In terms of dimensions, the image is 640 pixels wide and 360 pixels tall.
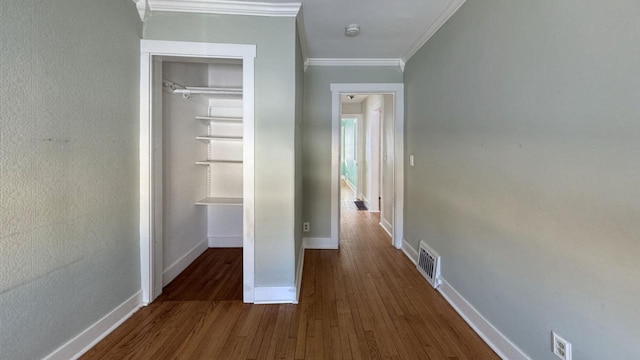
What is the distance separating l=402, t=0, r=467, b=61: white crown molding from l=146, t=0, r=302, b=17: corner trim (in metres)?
1.18

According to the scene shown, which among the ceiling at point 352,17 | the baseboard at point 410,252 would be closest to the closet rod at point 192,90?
the ceiling at point 352,17

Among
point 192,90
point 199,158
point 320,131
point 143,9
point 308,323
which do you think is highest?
point 143,9

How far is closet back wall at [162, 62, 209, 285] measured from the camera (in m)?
2.71

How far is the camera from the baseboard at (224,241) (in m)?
3.69

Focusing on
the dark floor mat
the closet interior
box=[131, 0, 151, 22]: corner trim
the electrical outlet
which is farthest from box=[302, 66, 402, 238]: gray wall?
the dark floor mat

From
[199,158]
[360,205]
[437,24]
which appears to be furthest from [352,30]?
[360,205]

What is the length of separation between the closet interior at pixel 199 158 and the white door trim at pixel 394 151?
1.15m

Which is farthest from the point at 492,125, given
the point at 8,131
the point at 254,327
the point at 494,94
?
the point at 8,131

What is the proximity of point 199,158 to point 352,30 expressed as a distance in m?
2.14

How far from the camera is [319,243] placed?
378cm

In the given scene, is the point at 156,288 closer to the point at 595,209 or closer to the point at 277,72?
the point at 277,72

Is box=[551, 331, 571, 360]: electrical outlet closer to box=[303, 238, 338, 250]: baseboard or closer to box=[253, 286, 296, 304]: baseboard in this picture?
box=[253, 286, 296, 304]: baseboard

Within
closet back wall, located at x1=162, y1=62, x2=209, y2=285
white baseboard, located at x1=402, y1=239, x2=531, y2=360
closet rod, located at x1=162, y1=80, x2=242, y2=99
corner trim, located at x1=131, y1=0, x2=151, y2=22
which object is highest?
corner trim, located at x1=131, y1=0, x2=151, y2=22

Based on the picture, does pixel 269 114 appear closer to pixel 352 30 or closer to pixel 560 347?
pixel 352 30
